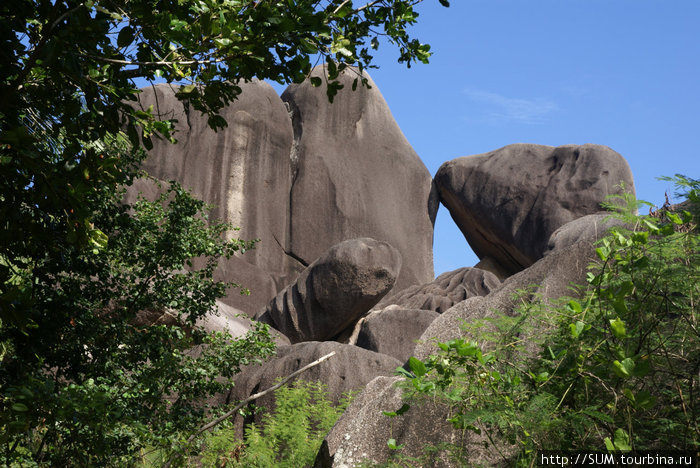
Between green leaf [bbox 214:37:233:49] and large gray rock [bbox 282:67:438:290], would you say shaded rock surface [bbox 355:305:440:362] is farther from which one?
→ green leaf [bbox 214:37:233:49]

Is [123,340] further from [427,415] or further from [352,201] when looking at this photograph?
[352,201]

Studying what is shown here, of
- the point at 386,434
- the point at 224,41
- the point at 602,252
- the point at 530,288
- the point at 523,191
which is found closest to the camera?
the point at 602,252

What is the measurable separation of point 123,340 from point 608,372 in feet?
15.0

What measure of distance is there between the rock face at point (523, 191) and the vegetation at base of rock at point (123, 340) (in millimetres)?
15865

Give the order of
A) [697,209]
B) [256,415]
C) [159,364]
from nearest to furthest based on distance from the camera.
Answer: [697,209] < [159,364] < [256,415]

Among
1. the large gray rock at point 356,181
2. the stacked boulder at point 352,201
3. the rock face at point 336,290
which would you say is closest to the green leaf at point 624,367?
the stacked boulder at point 352,201

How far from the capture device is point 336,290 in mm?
16781

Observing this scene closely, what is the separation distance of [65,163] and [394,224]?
65.0 feet

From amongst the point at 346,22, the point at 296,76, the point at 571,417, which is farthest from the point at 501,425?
the point at 346,22

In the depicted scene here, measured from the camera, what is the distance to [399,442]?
3818mm

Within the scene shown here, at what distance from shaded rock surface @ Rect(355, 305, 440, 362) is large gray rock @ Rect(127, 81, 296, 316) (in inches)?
234

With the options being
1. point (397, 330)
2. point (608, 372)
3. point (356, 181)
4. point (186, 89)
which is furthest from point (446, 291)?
point (608, 372)

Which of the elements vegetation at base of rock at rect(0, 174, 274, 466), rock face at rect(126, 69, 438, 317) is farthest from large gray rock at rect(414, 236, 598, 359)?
rock face at rect(126, 69, 438, 317)

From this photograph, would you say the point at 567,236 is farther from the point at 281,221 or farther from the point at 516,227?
the point at 281,221
